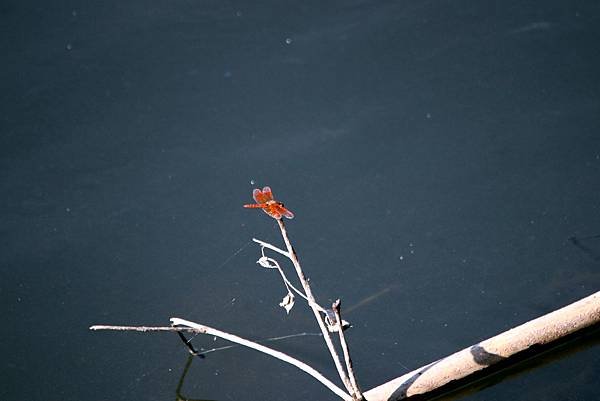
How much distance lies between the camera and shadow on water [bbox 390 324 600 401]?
2432 mm

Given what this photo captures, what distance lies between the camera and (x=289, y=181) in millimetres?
3326

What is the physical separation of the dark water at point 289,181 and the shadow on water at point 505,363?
2 cm

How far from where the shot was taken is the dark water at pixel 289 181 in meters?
2.71

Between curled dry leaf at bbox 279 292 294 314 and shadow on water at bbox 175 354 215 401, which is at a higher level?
curled dry leaf at bbox 279 292 294 314

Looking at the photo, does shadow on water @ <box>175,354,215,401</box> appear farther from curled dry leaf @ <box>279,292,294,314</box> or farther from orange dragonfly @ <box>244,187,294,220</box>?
orange dragonfly @ <box>244,187,294,220</box>

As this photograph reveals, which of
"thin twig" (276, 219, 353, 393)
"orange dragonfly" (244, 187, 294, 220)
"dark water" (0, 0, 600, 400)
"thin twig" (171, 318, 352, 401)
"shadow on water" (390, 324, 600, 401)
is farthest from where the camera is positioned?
"dark water" (0, 0, 600, 400)

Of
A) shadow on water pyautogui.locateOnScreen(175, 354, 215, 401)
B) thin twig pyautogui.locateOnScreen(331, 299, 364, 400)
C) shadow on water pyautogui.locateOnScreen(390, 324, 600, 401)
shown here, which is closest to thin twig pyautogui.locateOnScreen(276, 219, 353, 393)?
thin twig pyautogui.locateOnScreen(331, 299, 364, 400)

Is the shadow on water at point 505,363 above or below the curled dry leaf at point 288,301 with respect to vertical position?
below

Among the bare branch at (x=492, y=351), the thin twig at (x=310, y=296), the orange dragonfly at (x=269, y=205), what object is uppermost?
the orange dragonfly at (x=269, y=205)

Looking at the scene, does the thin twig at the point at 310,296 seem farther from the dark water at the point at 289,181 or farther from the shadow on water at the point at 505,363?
the dark water at the point at 289,181

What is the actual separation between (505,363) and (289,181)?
128 centimetres

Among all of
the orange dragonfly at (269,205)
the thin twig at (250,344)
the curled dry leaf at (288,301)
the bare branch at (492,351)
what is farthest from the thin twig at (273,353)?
the orange dragonfly at (269,205)

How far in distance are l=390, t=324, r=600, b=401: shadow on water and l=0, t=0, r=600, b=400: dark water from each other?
23 millimetres

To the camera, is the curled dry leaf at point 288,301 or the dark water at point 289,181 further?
the dark water at point 289,181
